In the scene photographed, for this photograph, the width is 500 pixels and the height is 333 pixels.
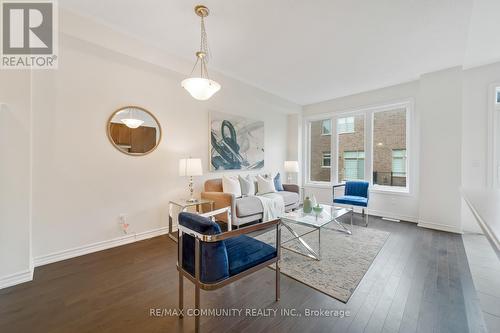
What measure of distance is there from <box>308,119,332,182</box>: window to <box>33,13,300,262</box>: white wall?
327cm

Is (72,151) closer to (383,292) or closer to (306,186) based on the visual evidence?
(383,292)

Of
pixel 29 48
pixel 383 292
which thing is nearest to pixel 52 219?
pixel 29 48

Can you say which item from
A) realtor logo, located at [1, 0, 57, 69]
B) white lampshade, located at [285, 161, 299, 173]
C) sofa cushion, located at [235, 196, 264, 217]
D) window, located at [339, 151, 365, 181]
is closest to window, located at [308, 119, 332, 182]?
window, located at [339, 151, 365, 181]

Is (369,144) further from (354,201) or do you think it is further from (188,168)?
(188,168)

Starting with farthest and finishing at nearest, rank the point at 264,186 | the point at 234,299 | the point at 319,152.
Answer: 1. the point at 319,152
2. the point at 264,186
3. the point at 234,299

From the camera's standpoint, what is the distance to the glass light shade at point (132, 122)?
302cm

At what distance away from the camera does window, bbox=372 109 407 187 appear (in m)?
4.30

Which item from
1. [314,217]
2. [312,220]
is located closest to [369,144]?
[314,217]

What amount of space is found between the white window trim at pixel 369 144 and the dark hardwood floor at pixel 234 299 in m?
1.93

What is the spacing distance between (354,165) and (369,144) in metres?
0.58

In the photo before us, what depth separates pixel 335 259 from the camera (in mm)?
2523

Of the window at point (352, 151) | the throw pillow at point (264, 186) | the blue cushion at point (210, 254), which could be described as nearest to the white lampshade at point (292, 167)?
the throw pillow at point (264, 186)

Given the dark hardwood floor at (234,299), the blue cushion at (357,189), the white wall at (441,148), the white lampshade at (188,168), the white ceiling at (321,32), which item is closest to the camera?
the dark hardwood floor at (234,299)

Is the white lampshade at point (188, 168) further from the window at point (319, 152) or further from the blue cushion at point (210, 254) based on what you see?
the window at point (319, 152)
